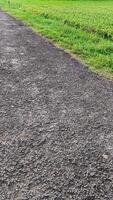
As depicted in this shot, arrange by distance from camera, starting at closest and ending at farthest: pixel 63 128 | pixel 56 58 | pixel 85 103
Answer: pixel 63 128 < pixel 85 103 < pixel 56 58

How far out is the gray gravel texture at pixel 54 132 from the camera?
223 inches

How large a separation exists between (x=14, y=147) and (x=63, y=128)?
54.2 inches

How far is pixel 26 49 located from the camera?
599 inches

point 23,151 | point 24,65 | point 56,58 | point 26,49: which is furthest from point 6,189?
point 26,49

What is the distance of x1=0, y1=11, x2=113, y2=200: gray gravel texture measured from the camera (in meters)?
5.67

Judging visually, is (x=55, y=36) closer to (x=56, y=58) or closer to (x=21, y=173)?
(x=56, y=58)

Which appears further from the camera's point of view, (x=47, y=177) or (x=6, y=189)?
(x=47, y=177)

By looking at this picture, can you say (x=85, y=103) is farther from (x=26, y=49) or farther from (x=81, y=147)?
(x=26, y=49)

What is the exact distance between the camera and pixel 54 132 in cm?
749

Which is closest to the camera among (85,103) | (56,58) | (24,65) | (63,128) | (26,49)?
(63,128)

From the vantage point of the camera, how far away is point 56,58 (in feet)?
45.9

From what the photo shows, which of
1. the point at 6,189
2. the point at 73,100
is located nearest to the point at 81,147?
the point at 6,189

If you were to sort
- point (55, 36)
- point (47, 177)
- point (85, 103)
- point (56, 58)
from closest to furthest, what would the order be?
point (47, 177), point (85, 103), point (56, 58), point (55, 36)

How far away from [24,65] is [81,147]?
20.2ft
